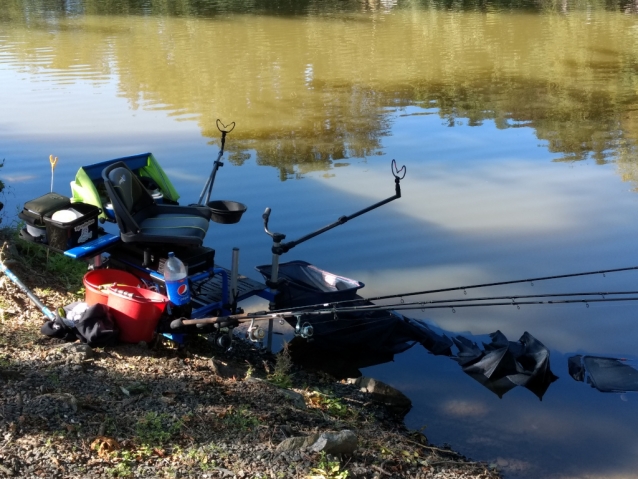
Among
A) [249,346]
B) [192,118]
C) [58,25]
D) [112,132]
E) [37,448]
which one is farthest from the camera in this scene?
[58,25]

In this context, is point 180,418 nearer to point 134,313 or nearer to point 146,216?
point 134,313

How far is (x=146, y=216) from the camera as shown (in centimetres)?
519

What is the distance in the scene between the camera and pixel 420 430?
4590mm

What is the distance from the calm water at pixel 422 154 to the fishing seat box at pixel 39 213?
1.99 m

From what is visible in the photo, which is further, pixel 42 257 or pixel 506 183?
pixel 506 183

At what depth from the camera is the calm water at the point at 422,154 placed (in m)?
5.12

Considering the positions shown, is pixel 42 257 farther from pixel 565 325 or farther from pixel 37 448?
pixel 565 325

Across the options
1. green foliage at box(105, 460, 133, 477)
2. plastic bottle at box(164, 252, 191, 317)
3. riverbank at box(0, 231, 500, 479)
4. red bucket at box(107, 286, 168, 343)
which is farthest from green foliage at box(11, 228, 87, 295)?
green foliage at box(105, 460, 133, 477)

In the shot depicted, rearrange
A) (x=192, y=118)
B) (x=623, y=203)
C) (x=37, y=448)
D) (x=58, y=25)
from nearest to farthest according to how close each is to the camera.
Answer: (x=37, y=448) < (x=623, y=203) < (x=192, y=118) < (x=58, y=25)

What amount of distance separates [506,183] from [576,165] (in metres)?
1.33

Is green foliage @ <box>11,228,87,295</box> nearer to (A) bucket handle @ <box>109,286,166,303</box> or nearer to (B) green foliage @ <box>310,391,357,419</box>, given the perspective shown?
(A) bucket handle @ <box>109,286,166,303</box>

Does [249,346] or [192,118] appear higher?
[192,118]

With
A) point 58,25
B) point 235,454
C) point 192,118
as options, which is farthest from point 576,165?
point 58,25

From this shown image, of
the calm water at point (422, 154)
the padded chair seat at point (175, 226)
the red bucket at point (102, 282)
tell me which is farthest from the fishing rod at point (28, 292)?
the calm water at point (422, 154)
